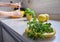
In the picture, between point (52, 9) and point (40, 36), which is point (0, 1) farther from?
point (40, 36)

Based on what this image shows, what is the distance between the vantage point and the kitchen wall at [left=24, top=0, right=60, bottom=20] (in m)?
1.38

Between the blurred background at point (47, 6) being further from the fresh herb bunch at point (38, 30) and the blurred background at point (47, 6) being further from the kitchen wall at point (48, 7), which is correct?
the fresh herb bunch at point (38, 30)

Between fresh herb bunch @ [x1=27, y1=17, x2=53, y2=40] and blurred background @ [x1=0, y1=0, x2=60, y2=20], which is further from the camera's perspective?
blurred background @ [x1=0, y1=0, x2=60, y2=20]

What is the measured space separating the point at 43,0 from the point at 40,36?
3.27 feet

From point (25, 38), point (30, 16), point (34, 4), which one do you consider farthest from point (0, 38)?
point (25, 38)

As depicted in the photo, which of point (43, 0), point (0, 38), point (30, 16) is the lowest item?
point (0, 38)

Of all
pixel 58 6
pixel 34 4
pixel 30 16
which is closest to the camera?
pixel 30 16

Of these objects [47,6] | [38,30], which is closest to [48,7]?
[47,6]

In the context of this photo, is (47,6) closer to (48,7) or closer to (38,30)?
(48,7)

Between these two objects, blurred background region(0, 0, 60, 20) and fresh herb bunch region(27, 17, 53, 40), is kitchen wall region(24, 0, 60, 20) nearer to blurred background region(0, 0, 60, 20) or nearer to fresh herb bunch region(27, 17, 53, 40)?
blurred background region(0, 0, 60, 20)

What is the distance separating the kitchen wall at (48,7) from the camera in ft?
4.54

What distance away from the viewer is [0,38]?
1370 millimetres

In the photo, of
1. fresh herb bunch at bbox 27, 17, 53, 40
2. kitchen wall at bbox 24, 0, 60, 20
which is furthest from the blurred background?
fresh herb bunch at bbox 27, 17, 53, 40

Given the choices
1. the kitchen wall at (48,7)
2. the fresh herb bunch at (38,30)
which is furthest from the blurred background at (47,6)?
the fresh herb bunch at (38,30)
